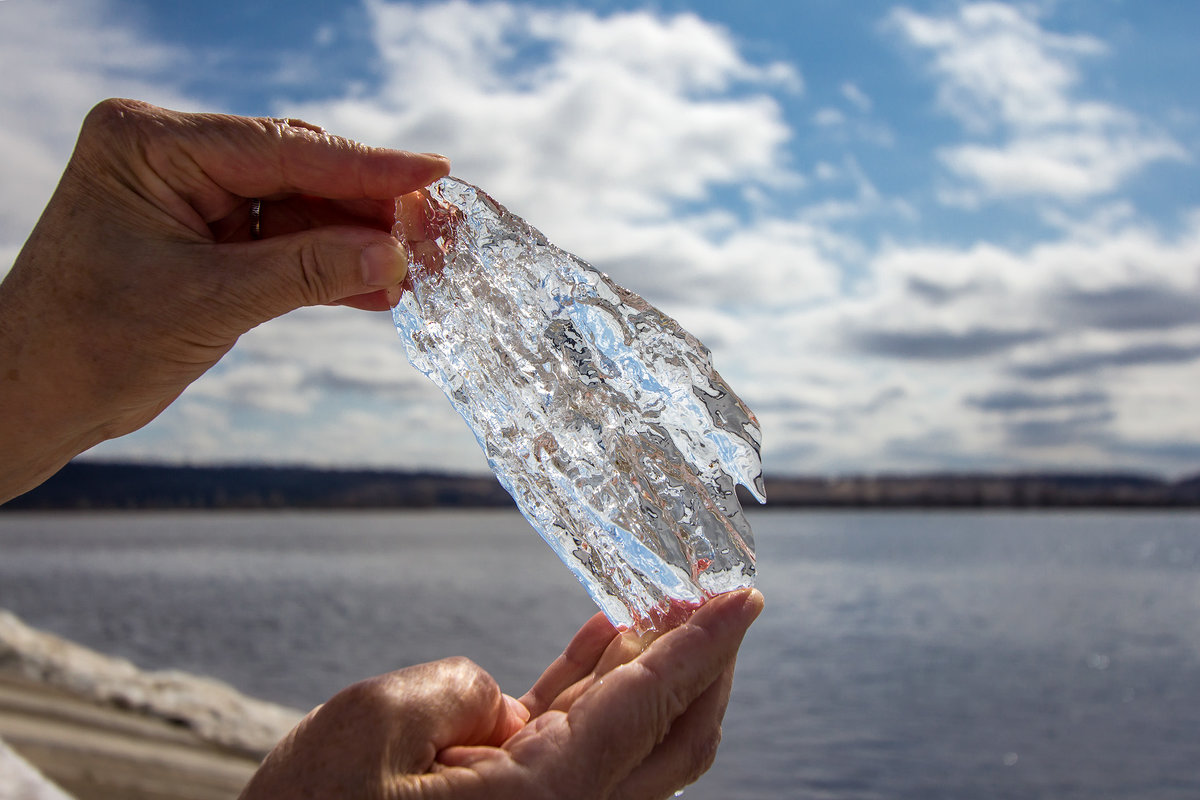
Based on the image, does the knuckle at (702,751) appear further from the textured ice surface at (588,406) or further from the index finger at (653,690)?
the textured ice surface at (588,406)

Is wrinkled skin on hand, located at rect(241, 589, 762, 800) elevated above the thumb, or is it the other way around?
the thumb

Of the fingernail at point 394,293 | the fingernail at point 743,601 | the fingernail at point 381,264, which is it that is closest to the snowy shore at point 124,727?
the fingernail at point 394,293

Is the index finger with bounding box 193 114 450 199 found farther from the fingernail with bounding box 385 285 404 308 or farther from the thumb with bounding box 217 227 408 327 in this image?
the fingernail with bounding box 385 285 404 308

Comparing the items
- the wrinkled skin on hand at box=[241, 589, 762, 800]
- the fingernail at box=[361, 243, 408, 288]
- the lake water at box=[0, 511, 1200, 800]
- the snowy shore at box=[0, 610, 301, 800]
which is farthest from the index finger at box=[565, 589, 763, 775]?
the lake water at box=[0, 511, 1200, 800]

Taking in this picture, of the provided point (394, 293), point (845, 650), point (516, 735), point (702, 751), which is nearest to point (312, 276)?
point (394, 293)

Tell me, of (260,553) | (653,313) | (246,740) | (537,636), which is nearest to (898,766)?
(246,740)

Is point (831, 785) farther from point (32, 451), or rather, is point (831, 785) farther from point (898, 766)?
point (32, 451)

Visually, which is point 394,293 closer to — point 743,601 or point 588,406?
point 588,406
